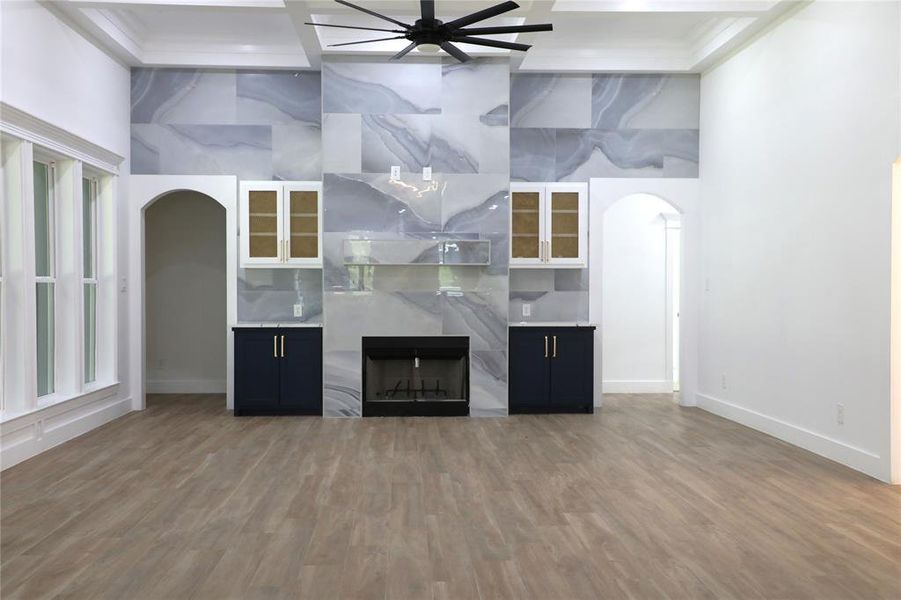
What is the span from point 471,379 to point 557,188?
232cm

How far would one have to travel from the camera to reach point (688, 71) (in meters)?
7.50

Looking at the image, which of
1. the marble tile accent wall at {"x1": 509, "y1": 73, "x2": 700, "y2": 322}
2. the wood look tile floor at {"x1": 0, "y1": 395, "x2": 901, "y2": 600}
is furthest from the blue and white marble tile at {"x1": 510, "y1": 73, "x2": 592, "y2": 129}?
the wood look tile floor at {"x1": 0, "y1": 395, "x2": 901, "y2": 600}

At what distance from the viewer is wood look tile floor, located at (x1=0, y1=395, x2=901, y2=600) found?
2.97 meters

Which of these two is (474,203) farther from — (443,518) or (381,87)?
(443,518)

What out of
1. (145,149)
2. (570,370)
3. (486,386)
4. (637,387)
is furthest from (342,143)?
(637,387)

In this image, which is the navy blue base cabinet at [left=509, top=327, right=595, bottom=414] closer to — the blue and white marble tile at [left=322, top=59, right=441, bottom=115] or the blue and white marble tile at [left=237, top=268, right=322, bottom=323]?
the blue and white marble tile at [left=237, top=268, right=322, bottom=323]

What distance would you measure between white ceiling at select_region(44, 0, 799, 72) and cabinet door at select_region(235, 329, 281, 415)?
2.98 m

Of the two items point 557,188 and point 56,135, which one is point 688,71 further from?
point 56,135

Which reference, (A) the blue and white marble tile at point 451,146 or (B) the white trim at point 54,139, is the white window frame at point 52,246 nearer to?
(B) the white trim at point 54,139

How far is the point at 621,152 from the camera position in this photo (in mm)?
7746

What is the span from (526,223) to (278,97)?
3142 mm

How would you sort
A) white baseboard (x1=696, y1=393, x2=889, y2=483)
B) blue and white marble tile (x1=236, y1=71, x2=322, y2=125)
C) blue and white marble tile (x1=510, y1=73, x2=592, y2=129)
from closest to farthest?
white baseboard (x1=696, y1=393, x2=889, y2=483) < blue and white marble tile (x1=236, y1=71, x2=322, y2=125) < blue and white marble tile (x1=510, y1=73, x2=592, y2=129)

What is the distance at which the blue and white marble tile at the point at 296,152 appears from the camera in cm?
755

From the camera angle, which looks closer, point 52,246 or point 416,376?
point 52,246
